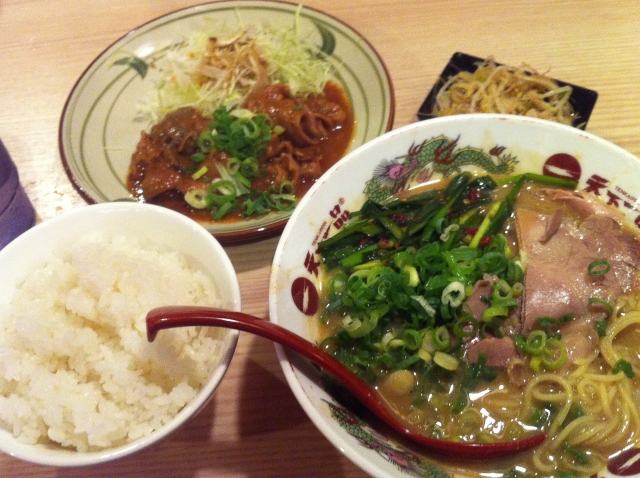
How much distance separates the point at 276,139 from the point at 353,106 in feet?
1.49

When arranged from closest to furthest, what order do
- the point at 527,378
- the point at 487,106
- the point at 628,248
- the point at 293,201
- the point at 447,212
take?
1. the point at 527,378
2. the point at 628,248
3. the point at 447,212
4. the point at 293,201
5. the point at 487,106

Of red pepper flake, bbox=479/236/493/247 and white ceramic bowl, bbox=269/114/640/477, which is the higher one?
white ceramic bowl, bbox=269/114/640/477

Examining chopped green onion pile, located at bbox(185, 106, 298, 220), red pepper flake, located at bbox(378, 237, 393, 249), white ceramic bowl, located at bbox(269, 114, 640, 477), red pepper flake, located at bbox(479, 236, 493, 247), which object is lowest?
chopped green onion pile, located at bbox(185, 106, 298, 220)

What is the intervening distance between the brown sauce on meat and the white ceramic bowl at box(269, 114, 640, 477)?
638 millimetres

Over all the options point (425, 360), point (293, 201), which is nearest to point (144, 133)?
point (293, 201)

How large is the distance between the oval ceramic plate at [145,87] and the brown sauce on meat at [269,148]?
0.30 feet

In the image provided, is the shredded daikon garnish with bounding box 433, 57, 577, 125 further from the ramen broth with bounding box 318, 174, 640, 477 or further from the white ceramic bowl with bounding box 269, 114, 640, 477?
the ramen broth with bounding box 318, 174, 640, 477

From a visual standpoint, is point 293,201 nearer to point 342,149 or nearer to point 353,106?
point 342,149

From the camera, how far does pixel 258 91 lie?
2.64m

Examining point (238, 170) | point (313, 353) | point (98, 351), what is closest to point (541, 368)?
point (313, 353)

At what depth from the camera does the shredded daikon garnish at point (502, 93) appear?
211 centimetres

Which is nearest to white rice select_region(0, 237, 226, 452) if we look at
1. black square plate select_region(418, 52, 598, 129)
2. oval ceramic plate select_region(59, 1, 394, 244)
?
oval ceramic plate select_region(59, 1, 394, 244)

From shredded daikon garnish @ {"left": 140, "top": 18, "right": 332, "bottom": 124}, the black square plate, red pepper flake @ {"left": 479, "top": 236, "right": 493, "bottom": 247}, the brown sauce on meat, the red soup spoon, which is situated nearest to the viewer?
the red soup spoon

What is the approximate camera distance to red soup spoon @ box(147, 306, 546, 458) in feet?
3.71
